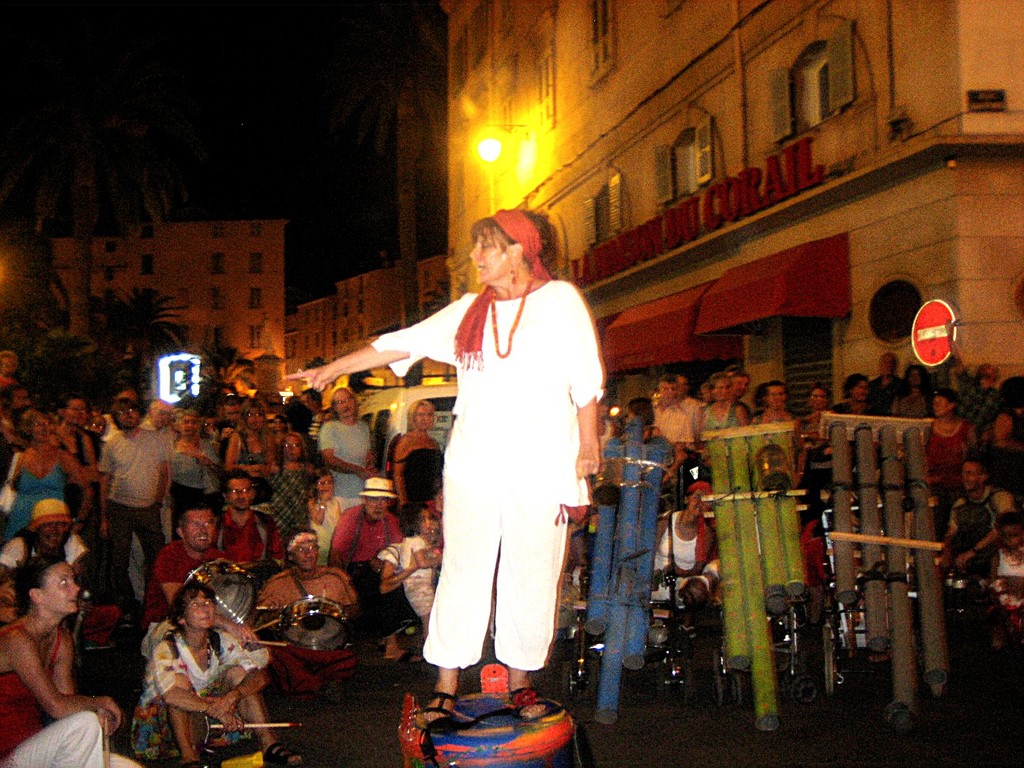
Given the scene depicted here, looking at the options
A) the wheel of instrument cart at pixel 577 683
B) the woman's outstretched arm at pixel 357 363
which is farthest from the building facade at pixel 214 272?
the woman's outstretched arm at pixel 357 363

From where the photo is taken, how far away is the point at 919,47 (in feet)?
45.5

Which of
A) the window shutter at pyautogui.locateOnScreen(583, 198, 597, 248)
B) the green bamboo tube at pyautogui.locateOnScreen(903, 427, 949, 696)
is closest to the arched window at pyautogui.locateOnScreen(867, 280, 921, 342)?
the green bamboo tube at pyautogui.locateOnScreen(903, 427, 949, 696)

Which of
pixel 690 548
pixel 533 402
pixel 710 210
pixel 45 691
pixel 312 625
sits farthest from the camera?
pixel 710 210

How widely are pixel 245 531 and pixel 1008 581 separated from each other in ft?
19.0

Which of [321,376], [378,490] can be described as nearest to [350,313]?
[378,490]

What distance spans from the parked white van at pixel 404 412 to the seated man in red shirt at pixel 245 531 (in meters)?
3.30

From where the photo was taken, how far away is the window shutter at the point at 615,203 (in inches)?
942

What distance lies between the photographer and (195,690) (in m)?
6.40

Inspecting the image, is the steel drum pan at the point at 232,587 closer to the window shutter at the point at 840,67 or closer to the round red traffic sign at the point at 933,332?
the round red traffic sign at the point at 933,332

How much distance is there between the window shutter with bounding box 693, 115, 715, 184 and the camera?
19641 mm

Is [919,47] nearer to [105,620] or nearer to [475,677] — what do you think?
[475,677]

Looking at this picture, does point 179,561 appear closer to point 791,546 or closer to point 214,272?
point 791,546

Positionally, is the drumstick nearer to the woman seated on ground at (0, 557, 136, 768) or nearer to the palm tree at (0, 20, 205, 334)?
the woman seated on ground at (0, 557, 136, 768)

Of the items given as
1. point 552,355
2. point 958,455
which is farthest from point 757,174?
point 552,355
